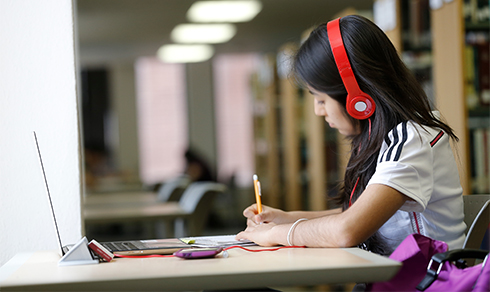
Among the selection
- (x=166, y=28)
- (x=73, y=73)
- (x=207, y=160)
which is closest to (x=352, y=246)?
(x=73, y=73)

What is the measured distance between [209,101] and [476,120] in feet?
19.6

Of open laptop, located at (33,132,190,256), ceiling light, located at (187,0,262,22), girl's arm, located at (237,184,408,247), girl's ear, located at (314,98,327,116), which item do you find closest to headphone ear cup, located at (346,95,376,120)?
girl's ear, located at (314,98,327,116)

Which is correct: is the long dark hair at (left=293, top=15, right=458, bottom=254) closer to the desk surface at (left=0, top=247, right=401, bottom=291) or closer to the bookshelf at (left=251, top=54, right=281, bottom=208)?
the desk surface at (left=0, top=247, right=401, bottom=291)

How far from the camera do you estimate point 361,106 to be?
130 centimetres

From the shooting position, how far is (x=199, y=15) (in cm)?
586

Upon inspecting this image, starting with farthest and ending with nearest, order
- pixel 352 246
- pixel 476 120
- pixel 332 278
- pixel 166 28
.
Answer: pixel 166 28 < pixel 476 120 < pixel 352 246 < pixel 332 278

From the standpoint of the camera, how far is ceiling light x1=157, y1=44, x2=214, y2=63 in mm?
7551

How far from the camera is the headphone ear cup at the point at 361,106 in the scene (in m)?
1.30

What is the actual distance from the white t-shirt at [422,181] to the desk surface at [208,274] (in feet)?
0.68

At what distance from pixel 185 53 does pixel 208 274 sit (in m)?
7.20

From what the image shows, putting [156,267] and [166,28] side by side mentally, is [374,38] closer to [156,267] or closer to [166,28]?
[156,267]

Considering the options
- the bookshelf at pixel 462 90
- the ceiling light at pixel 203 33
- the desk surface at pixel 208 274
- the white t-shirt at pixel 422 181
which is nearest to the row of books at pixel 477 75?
the bookshelf at pixel 462 90

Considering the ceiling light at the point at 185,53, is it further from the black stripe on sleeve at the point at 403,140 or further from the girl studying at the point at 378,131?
the black stripe on sleeve at the point at 403,140

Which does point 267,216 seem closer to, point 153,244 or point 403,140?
point 153,244
